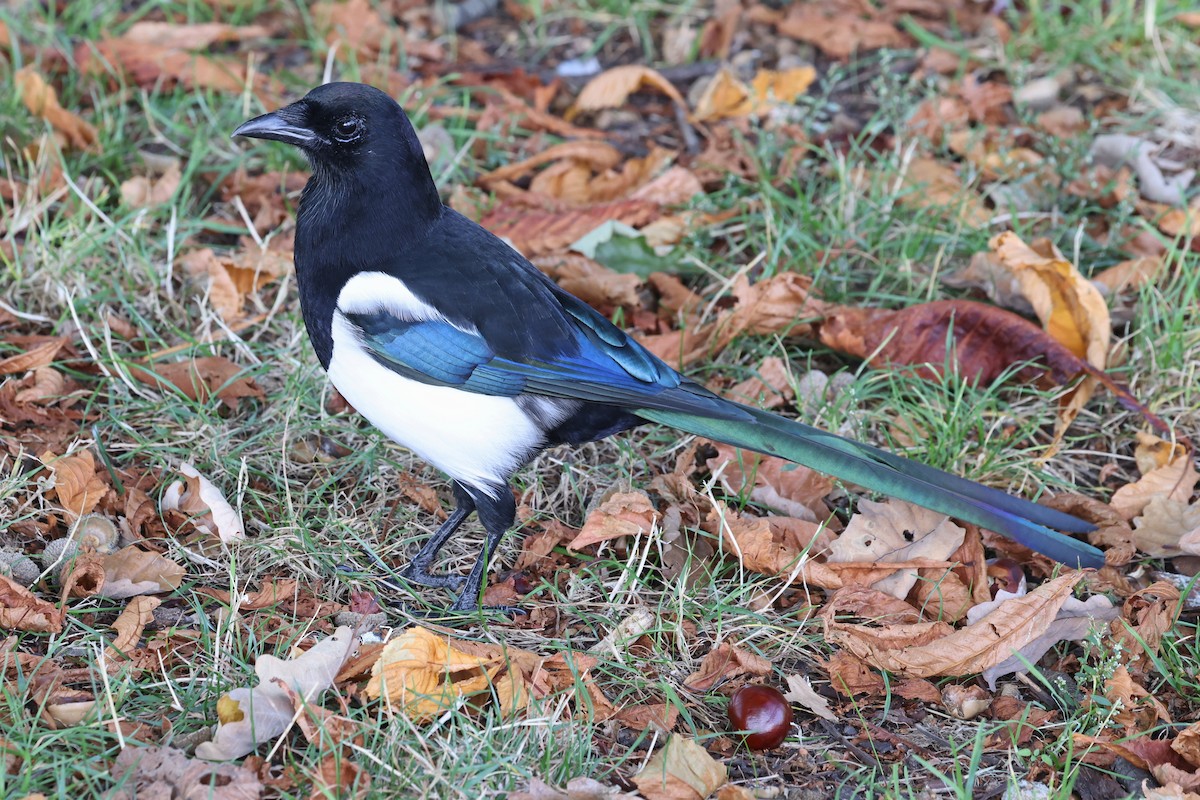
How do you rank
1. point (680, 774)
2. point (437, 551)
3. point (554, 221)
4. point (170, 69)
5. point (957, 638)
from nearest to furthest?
point (680, 774) < point (957, 638) < point (437, 551) < point (554, 221) < point (170, 69)

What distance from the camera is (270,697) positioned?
2.24 m

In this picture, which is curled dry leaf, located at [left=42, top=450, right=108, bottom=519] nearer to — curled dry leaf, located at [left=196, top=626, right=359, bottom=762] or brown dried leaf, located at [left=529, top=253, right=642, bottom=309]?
curled dry leaf, located at [left=196, top=626, right=359, bottom=762]

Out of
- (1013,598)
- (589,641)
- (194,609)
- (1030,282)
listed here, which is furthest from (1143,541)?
(194,609)

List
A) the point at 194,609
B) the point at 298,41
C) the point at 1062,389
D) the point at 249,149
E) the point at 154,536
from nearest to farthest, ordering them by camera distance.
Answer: the point at 194,609, the point at 154,536, the point at 1062,389, the point at 249,149, the point at 298,41

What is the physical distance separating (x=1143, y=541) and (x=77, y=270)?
2825mm

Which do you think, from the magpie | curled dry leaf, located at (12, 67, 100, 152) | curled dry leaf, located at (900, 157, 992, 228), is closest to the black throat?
the magpie

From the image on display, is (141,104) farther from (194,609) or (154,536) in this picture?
(194,609)

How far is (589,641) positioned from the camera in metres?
2.63

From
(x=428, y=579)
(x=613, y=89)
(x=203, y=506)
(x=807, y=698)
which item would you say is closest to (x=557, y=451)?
(x=428, y=579)

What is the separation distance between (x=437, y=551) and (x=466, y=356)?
517mm

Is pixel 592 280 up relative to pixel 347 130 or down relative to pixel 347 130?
down

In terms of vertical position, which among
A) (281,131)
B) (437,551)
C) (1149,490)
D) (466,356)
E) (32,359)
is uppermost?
(281,131)

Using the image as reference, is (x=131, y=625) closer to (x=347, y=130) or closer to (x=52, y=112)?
(x=347, y=130)

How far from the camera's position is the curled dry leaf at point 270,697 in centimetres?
217
